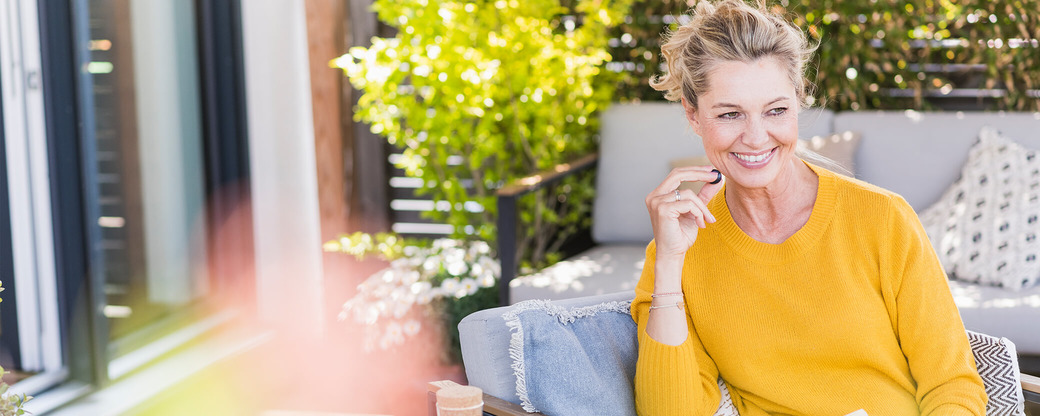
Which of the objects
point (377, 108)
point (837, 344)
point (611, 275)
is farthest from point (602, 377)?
point (377, 108)

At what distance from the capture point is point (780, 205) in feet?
5.10

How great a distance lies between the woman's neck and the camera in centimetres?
154

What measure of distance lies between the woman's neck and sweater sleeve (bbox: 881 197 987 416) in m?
0.15

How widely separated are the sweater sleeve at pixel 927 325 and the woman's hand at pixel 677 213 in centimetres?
28

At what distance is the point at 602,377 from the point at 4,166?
1732mm

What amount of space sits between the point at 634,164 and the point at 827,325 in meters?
1.80

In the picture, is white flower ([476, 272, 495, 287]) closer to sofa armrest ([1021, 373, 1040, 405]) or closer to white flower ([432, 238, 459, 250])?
white flower ([432, 238, 459, 250])

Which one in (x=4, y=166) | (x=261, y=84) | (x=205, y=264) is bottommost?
(x=205, y=264)

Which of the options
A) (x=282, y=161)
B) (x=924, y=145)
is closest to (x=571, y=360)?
(x=924, y=145)

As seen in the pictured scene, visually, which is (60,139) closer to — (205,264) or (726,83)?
(205,264)

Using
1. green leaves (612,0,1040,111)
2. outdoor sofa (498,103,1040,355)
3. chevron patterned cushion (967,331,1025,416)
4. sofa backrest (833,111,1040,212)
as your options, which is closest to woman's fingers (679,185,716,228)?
chevron patterned cushion (967,331,1025,416)

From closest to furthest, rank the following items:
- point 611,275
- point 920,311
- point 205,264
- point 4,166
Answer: point 920,311, point 4,166, point 611,275, point 205,264

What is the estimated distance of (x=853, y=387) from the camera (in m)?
1.46

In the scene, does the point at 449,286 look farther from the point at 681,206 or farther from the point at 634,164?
the point at 681,206
